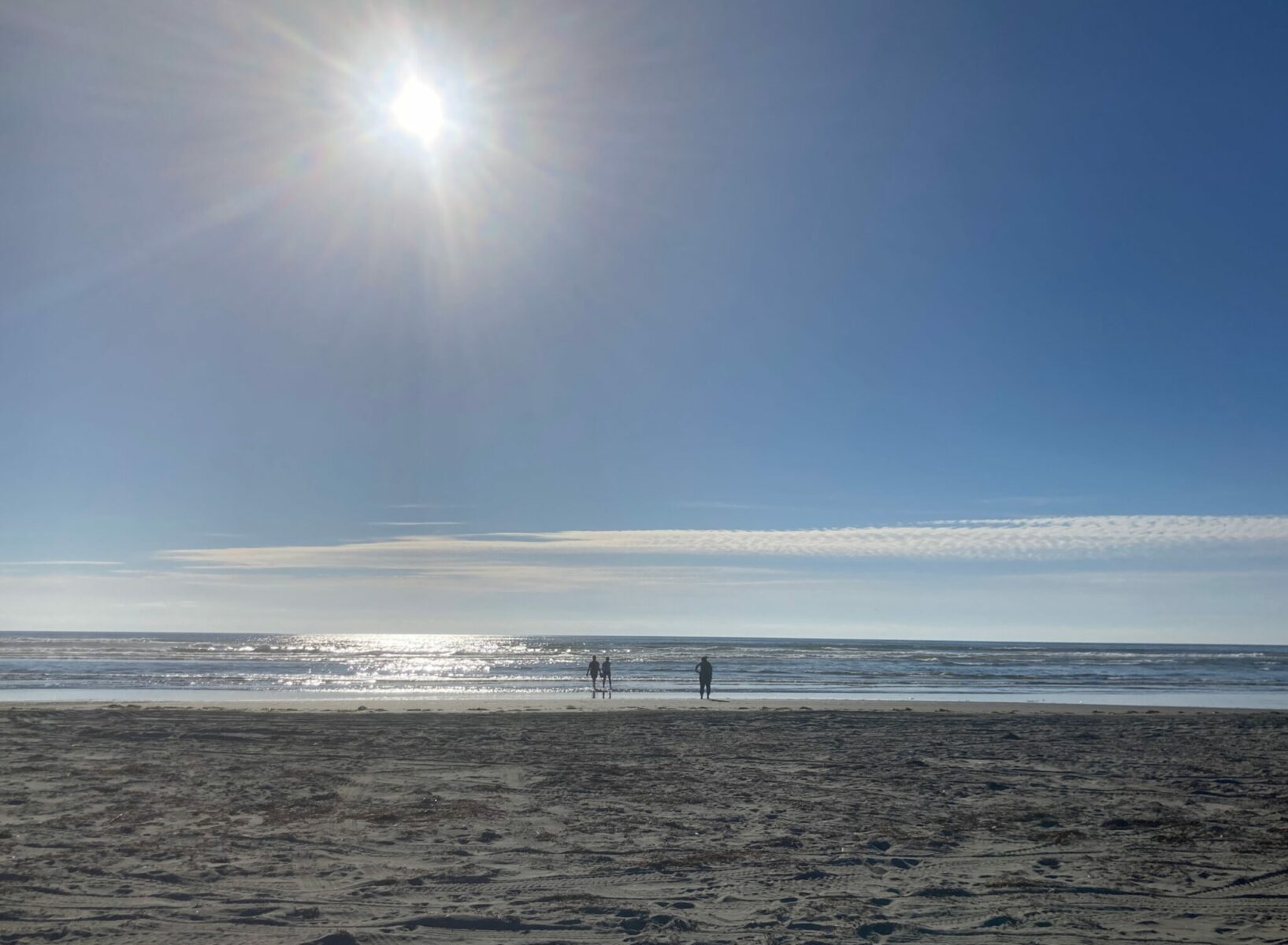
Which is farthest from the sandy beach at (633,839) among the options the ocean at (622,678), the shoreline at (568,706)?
the ocean at (622,678)

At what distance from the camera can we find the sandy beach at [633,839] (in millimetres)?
5820

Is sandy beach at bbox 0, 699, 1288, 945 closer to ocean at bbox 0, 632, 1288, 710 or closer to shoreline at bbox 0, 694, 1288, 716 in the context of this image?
shoreline at bbox 0, 694, 1288, 716

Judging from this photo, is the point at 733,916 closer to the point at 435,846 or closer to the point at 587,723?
the point at 435,846

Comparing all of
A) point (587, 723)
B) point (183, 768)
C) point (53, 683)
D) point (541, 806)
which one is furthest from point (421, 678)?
point (541, 806)

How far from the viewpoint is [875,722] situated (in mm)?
19641

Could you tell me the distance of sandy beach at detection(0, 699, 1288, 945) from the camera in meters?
5.82

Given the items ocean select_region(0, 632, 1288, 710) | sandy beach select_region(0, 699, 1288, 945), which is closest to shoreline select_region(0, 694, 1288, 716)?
ocean select_region(0, 632, 1288, 710)

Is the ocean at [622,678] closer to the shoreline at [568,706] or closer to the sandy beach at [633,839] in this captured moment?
the shoreline at [568,706]

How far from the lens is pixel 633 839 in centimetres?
820

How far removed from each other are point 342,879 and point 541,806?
329 centimetres

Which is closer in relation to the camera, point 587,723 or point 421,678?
point 587,723

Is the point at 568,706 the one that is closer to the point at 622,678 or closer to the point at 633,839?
the point at 633,839

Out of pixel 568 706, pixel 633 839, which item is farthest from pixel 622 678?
pixel 633 839

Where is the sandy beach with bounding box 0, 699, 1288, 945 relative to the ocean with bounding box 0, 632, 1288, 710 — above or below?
above
